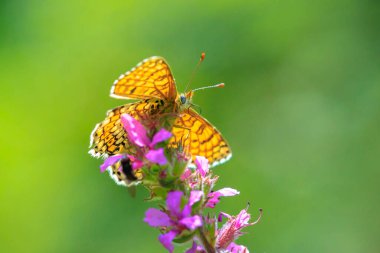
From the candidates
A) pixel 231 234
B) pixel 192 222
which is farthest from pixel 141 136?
pixel 231 234

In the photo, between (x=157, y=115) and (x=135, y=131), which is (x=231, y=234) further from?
(x=157, y=115)

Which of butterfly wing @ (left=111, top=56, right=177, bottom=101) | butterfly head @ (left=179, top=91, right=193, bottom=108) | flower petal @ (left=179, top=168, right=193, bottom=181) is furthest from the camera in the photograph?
butterfly head @ (left=179, top=91, right=193, bottom=108)

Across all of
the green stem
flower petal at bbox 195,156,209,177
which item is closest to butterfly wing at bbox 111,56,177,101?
flower petal at bbox 195,156,209,177

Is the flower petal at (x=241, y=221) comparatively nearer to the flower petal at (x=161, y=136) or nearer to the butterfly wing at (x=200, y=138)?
the butterfly wing at (x=200, y=138)

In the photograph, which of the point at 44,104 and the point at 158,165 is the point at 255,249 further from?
the point at 158,165

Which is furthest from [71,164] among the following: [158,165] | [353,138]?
[158,165]

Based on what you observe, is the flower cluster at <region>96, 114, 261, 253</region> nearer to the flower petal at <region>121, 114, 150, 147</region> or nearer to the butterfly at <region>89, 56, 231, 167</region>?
the flower petal at <region>121, 114, 150, 147</region>

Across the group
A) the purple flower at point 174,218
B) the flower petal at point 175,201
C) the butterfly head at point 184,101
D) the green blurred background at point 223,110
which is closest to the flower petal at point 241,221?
the purple flower at point 174,218
